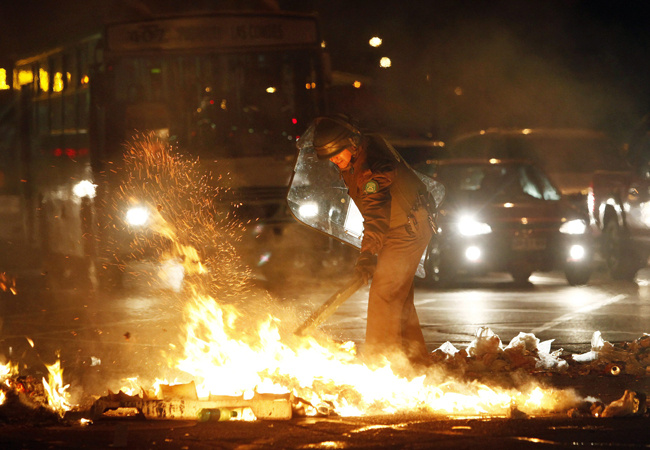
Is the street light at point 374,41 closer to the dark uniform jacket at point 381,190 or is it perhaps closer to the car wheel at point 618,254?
the car wheel at point 618,254

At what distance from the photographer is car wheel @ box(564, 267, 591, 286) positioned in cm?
1298

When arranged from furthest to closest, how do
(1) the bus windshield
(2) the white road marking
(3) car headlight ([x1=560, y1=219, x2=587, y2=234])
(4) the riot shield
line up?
(3) car headlight ([x1=560, y1=219, x2=587, y2=234]) → (1) the bus windshield → (2) the white road marking → (4) the riot shield

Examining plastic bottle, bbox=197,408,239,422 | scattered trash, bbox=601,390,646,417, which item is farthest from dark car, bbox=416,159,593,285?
plastic bottle, bbox=197,408,239,422

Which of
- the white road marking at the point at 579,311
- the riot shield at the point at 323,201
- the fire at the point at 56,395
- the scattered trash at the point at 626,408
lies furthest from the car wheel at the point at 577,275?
the fire at the point at 56,395

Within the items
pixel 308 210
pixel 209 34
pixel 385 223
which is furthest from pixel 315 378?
pixel 209 34

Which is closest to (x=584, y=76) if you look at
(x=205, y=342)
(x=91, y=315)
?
(x=91, y=315)

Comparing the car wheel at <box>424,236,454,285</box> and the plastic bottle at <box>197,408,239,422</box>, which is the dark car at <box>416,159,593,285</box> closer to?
the car wheel at <box>424,236,454,285</box>

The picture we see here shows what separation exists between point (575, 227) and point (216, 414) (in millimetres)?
8791

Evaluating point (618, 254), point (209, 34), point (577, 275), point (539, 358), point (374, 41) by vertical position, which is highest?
point (374, 41)

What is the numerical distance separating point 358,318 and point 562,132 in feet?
32.2

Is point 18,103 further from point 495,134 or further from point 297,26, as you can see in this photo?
point 495,134

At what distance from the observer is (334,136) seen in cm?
603

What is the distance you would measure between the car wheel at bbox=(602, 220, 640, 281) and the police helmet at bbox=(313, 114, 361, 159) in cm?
866

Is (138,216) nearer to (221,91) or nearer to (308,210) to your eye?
(221,91)
